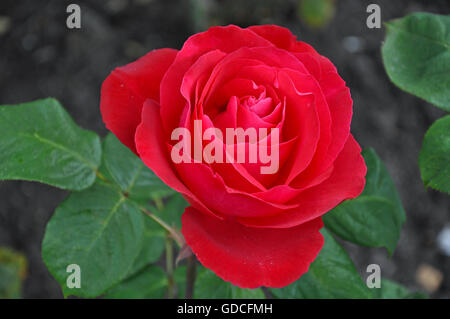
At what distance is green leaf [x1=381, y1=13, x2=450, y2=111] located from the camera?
2.18 feet

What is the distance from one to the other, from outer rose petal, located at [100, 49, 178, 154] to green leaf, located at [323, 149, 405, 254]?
1.28 feet

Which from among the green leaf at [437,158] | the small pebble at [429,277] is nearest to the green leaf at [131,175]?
the green leaf at [437,158]

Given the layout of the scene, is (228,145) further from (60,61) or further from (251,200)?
(60,61)

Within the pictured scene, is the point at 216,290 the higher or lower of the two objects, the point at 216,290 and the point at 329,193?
the lower

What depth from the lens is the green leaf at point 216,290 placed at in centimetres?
76

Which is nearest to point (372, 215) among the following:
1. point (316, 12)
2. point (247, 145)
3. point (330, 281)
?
point (330, 281)

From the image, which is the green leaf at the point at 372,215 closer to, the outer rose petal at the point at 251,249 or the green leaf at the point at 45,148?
the outer rose petal at the point at 251,249

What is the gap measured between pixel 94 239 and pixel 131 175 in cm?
16

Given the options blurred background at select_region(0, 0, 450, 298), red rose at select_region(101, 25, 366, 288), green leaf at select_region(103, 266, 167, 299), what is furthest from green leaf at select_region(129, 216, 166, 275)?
blurred background at select_region(0, 0, 450, 298)

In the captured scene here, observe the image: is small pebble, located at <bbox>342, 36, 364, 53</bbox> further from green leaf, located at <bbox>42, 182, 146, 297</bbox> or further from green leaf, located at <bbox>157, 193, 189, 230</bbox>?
green leaf, located at <bbox>42, 182, 146, 297</bbox>

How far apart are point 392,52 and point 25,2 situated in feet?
7.12

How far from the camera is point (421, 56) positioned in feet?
2.28

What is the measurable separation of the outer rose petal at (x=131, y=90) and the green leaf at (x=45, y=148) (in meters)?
0.17

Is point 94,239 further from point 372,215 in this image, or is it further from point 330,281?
point 372,215
